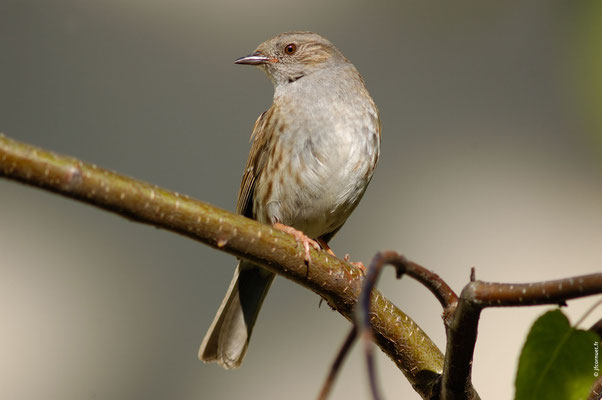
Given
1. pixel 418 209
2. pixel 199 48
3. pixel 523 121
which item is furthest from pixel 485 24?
pixel 199 48

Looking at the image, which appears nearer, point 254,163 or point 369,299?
point 369,299

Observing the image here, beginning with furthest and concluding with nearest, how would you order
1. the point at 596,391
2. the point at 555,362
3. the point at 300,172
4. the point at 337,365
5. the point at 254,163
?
the point at 254,163 < the point at 300,172 < the point at 596,391 < the point at 555,362 < the point at 337,365

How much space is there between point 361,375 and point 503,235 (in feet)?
3.94

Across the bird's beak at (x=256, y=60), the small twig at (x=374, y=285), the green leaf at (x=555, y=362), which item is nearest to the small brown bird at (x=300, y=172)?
the bird's beak at (x=256, y=60)

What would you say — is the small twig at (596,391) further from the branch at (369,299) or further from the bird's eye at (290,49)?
the bird's eye at (290,49)

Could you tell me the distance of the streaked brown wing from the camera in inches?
147

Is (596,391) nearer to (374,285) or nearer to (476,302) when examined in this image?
(476,302)

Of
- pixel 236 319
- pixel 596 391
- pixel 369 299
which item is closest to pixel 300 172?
pixel 236 319

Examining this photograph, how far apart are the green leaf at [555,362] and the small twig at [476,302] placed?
2.1 inches

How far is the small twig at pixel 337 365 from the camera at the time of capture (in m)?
1.25

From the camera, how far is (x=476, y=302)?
1738 millimetres

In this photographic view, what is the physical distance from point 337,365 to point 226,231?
0.76 metres

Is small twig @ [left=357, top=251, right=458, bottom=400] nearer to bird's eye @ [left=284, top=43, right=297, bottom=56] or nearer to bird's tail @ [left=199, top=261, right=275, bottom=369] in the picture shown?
bird's tail @ [left=199, top=261, right=275, bottom=369]

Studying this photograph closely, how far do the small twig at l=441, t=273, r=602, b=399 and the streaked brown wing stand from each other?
193cm
